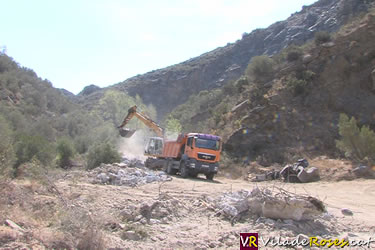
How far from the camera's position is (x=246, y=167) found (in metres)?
24.1

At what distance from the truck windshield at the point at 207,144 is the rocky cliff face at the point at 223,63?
5705 cm

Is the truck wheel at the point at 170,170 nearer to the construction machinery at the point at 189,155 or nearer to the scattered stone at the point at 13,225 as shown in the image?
the construction machinery at the point at 189,155

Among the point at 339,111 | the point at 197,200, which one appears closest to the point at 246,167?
the point at 339,111

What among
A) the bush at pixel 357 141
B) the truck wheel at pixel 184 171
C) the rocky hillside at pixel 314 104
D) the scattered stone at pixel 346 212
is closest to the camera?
the scattered stone at pixel 346 212

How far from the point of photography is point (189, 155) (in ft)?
62.6

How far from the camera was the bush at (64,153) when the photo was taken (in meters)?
27.8

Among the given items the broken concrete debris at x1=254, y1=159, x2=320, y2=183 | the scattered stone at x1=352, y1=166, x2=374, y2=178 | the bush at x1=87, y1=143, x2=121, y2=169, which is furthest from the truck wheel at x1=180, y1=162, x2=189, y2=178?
the scattered stone at x1=352, y1=166, x2=374, y2=178

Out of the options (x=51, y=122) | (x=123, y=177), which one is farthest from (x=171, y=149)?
(x=51, y=122)

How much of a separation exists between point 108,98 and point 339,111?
42.2m

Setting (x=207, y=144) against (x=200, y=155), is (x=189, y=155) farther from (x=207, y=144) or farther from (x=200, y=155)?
(x=207, y=144)

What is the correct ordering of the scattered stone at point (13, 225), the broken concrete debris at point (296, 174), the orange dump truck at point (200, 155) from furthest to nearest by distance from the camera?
the orange dump truck at point (200, 155) < the broken concrete debris at point (296, 174) < the scattered stone at point (13, 225)

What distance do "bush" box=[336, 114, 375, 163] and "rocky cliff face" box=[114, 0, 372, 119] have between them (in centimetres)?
5319

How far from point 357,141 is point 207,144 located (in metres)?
8.52

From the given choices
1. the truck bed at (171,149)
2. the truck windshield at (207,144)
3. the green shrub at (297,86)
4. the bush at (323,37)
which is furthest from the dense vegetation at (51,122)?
the bush at (323,37)
